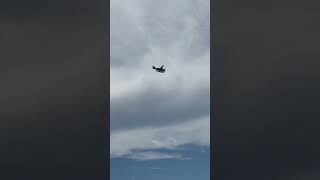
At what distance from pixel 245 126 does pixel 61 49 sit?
134 inches

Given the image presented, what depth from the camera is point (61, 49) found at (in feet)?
A: 27.9

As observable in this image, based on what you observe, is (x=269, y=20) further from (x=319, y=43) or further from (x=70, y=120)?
(x=70, y=120)

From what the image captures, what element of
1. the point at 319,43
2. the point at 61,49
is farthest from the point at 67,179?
the point at 319,43

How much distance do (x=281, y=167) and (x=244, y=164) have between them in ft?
2.05

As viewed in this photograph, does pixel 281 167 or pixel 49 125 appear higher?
pixel 49 125

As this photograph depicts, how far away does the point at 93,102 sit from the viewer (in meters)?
8.48

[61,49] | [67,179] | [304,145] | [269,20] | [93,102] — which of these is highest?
[269,20]

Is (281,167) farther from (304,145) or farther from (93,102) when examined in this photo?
(93,102)

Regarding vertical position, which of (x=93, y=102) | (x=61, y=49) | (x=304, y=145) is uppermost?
(x=61, y=49)

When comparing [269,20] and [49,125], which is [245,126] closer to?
[269,20]

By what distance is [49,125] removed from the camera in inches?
334

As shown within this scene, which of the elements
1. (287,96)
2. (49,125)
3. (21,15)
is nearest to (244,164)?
(287,96)

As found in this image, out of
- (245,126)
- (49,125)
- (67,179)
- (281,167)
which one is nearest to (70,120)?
(49,125)

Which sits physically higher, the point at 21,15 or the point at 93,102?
the point at 21,15
